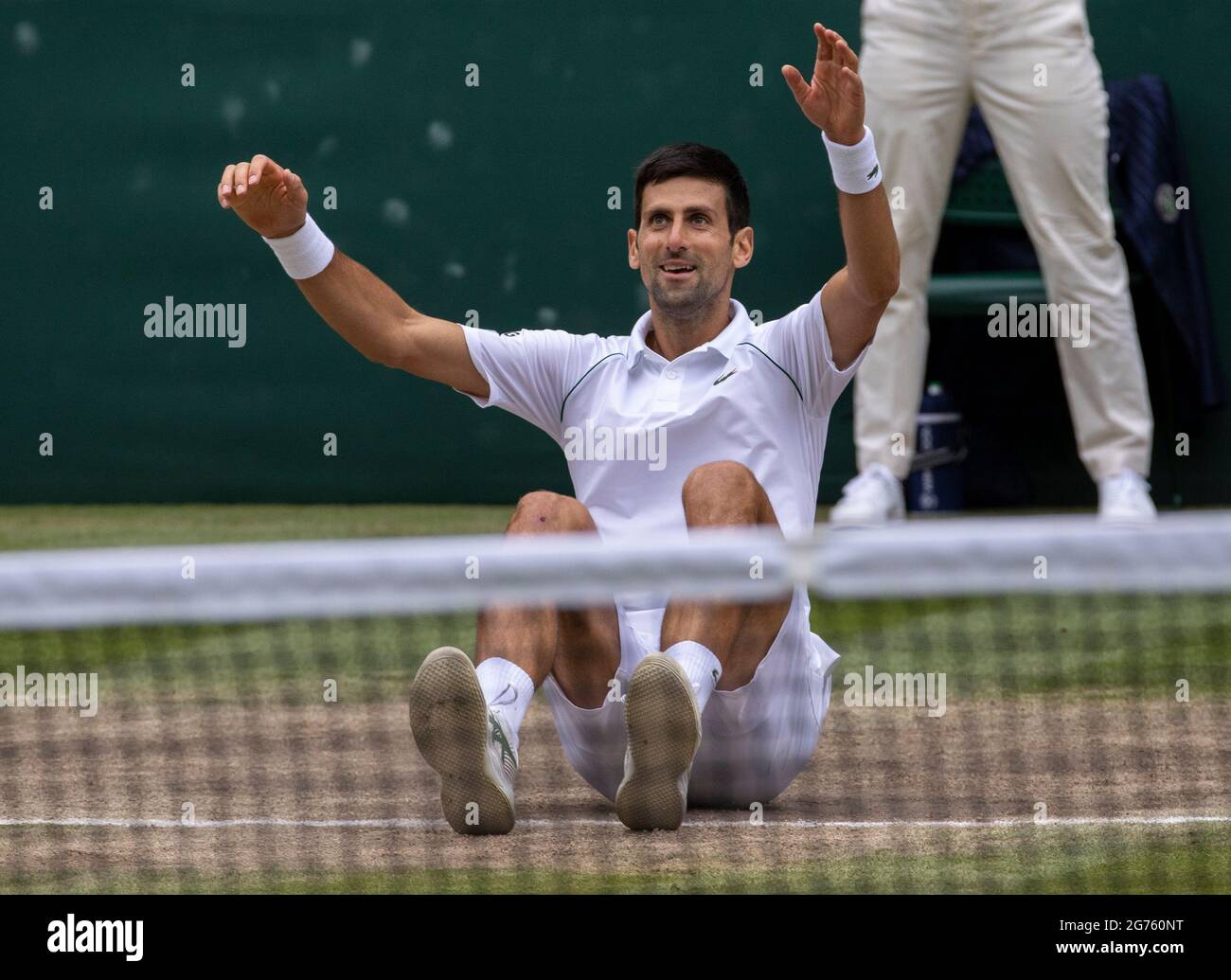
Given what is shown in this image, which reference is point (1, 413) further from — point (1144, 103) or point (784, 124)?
point (1144, 103)

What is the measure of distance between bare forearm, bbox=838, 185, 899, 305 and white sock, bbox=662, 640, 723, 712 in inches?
28.2

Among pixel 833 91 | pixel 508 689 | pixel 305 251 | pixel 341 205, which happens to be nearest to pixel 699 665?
pixel 508 689

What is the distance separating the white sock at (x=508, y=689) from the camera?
3408 millimetres

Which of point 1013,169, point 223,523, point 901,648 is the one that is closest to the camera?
point 901,648

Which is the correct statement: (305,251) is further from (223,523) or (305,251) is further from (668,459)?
(223,523)

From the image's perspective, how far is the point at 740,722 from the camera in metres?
3.60

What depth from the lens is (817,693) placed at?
371 centimetres

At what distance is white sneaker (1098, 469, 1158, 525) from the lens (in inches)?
262

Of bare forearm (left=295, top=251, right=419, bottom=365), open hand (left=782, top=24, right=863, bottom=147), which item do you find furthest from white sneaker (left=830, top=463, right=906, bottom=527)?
open hand (left=782, top=24, right=863, bottom=147)

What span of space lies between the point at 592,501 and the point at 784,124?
4.89 m

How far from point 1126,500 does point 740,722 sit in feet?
11.5

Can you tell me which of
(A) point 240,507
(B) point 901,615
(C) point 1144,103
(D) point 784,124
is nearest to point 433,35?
(D) point 784,124
